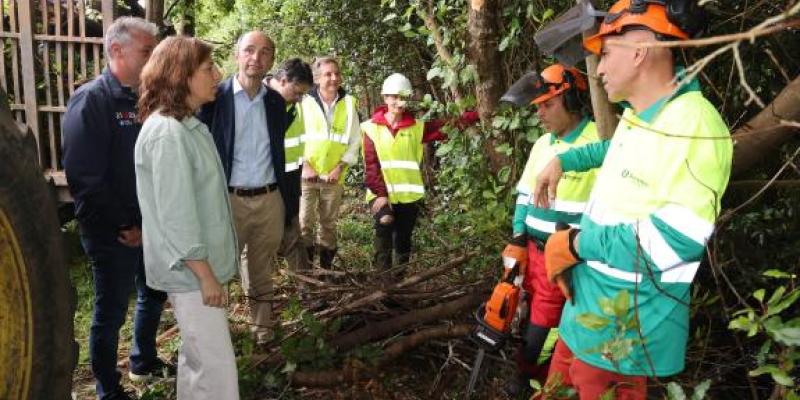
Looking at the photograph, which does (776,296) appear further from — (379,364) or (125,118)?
(125,118)

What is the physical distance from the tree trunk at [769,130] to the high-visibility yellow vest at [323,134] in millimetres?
3826

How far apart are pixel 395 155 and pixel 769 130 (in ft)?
10.8

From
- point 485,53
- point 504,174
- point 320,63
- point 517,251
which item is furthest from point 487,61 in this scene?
point 320,63

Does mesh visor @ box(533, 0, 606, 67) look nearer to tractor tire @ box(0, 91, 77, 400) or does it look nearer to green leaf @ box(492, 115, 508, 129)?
green leaf @ box(492, 115, 508, 129)

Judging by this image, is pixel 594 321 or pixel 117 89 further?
pixel 117 89

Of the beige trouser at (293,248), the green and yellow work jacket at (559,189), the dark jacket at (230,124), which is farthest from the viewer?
the beige trouser at (293,248)

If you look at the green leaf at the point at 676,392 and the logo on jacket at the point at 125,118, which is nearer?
the green leaf at the point at 676,392

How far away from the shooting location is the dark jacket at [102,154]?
10.6 ft

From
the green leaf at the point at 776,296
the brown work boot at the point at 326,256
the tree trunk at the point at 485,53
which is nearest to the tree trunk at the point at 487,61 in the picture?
the tree trunk at the point at 485,53

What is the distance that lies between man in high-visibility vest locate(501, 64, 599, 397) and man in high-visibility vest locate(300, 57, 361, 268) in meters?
2.72

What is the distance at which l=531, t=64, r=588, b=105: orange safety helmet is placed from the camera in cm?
324

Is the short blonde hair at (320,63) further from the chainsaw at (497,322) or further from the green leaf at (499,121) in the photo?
the chainsaw at (497,322)

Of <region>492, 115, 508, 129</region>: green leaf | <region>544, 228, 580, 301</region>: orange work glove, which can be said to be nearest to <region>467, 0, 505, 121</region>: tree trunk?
<region>492, 115, 508, 129</region>: green leaf

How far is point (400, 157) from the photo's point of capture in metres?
5.33
